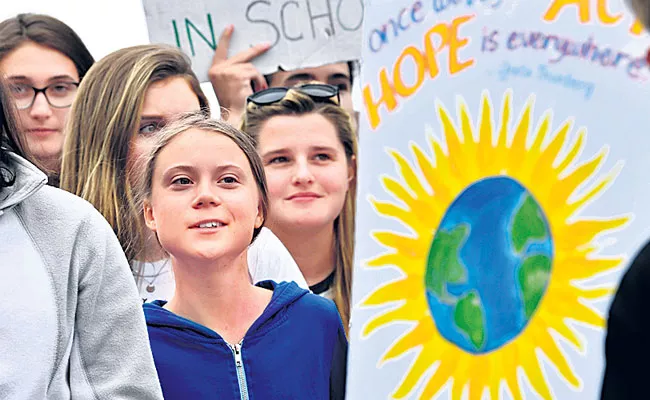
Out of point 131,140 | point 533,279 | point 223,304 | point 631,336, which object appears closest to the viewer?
point 631,336

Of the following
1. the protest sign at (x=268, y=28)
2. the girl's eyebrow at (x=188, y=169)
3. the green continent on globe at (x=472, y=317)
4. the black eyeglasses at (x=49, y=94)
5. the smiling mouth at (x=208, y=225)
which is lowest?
the green continent on globe at (x=472, y=317)

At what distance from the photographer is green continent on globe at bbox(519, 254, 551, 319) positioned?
2332 mm

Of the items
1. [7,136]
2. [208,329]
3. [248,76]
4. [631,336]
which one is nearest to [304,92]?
[248,76]

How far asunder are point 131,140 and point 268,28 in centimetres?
120

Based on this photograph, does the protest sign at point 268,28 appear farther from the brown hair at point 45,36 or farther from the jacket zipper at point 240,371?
the jacket zipper at point 240,371

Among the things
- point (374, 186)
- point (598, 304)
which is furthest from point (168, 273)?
point (598, 304)

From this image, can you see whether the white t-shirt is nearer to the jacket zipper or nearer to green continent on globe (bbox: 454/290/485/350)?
the jacket zipper

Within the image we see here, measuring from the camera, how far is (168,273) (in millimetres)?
3459

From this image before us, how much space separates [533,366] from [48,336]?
873 millimetres

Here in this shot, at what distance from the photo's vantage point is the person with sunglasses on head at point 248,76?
15.1ft

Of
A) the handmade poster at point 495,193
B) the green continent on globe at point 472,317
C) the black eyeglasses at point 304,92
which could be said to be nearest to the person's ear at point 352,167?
the black eyeglasses at point 304,92

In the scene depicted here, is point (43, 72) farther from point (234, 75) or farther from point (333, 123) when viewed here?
point (333, 123)

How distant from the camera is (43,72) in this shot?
4.08m

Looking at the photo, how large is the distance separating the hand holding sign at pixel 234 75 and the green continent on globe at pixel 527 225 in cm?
226
